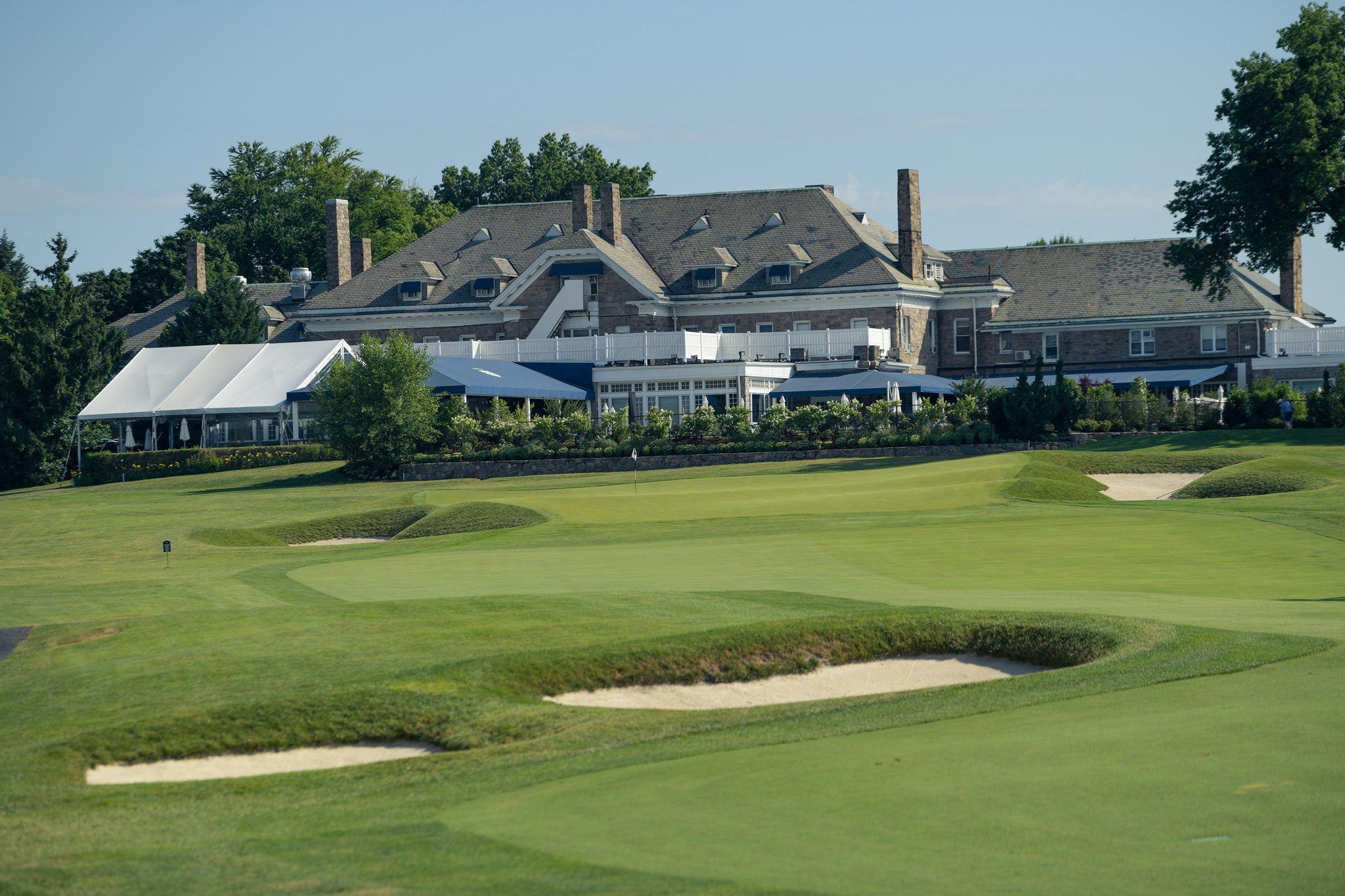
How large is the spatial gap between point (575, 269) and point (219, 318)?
1757 cm

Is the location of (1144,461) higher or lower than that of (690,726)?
higher

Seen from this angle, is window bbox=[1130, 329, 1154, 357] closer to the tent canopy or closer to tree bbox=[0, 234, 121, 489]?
the tent canopy

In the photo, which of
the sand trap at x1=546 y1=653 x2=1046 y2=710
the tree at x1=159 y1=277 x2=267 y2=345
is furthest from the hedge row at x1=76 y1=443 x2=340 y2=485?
the sand trap at x1=546 y1=653 x2=1046 y2=710

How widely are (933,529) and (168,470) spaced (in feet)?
121

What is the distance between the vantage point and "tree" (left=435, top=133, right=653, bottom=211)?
9469 centimetres

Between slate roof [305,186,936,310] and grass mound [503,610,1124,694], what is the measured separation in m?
49.0

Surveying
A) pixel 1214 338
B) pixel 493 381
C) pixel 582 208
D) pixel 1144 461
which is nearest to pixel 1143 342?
pixel 1214 338

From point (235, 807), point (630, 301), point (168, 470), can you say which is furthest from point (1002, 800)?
point (630, 301)

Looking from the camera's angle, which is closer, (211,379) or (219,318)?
(211,379)

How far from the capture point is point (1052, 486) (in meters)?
34.0

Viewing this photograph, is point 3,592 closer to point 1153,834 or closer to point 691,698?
point 691,698

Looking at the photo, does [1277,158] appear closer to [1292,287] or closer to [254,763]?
[1292,287]

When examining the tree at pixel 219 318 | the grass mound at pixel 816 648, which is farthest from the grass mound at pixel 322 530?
the tree at pixel 219 318

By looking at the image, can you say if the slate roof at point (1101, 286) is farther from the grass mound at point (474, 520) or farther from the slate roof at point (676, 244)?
the grass mound at point (474, 520)
